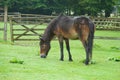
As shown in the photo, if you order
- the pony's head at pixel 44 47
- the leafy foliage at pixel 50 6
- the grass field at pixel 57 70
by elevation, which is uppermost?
the leafy foliage at pixel 50 6

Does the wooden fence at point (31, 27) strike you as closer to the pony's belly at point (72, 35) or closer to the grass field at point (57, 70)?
the pony's belly at point (72, 35)

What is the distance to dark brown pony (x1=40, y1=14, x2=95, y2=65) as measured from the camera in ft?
41.7

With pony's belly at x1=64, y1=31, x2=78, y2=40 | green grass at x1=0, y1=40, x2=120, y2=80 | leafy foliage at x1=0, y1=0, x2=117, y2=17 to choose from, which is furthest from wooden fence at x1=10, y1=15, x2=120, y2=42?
leafy foliage at x1=0, y1=0, x2=117, y2=17

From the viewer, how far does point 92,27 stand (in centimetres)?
1278

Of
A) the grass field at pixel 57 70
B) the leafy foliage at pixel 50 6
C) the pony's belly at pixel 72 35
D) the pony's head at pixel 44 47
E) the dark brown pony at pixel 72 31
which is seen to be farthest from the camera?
the leafy foliage at pixel 50 6

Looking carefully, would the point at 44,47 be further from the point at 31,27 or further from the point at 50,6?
the point at 50,6

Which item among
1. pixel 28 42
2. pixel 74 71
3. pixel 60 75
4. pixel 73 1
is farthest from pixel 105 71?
pixel 73 1

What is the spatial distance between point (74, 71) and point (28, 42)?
10586 millimetres

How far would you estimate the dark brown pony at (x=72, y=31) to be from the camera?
41.7ft

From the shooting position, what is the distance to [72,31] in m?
13.2

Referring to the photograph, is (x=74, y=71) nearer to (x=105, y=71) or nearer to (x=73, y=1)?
(x=105, y=71)

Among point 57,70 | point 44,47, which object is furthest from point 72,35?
point 57,70

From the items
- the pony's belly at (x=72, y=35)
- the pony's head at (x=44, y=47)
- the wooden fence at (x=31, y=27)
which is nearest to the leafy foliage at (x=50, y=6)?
the wooden fence at (x=31, y=27)

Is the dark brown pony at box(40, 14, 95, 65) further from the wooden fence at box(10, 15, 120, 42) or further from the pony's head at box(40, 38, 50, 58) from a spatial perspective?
the wooden fence at box(10, 15, 120, 42)
